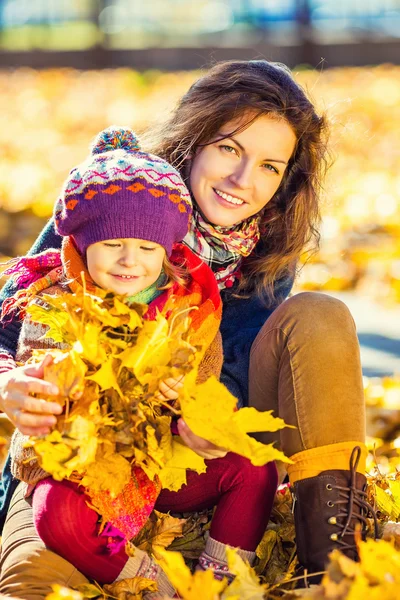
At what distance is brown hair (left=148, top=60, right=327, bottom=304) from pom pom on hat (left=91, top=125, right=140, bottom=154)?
0.28 m

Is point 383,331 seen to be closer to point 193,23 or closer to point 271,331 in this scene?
point 271,331

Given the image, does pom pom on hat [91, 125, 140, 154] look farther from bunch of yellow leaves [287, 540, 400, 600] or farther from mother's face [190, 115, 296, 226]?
bunch of yellow leaves [287, 540, 400, 600]

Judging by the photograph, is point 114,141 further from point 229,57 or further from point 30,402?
point 229,57

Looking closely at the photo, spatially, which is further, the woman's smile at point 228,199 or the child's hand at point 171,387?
the woman's smile at point 228,199

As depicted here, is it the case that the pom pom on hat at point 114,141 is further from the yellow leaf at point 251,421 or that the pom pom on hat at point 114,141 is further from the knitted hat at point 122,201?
the yellow leaf at point 251,421

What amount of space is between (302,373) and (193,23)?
421 inches

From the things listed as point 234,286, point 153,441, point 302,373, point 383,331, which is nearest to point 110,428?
point 153,441

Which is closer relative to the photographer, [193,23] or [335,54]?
[335,54]

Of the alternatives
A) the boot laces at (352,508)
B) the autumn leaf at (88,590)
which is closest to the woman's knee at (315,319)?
the boot laces at (352,508)

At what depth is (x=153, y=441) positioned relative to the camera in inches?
71.6

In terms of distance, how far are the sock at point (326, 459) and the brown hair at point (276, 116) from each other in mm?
660

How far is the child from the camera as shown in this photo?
6.41ft

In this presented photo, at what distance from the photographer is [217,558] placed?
6.66 ft

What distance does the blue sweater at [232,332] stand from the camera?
230 cm
